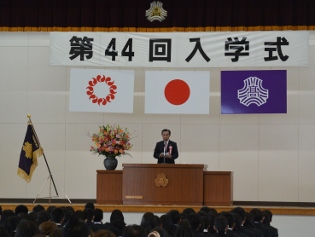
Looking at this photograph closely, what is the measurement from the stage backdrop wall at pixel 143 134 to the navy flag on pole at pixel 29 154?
1.83 m

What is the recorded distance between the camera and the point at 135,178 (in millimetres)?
11562

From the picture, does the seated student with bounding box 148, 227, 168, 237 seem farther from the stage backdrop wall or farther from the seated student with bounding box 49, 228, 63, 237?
the stage backdrop wall

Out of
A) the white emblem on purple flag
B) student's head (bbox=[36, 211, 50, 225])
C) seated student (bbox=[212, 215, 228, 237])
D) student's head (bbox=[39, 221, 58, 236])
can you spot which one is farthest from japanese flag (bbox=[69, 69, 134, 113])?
student's head (bbox=[39, 221, 58, 236])

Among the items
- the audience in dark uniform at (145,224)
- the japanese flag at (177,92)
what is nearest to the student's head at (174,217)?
the audience in dark uniform at (145,224)

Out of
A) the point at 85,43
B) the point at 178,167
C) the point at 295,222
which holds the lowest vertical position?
the point at 295,222

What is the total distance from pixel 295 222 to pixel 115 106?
3.88 meters

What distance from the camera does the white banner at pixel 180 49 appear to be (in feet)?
43.1

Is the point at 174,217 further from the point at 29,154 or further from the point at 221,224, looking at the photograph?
the point at 29,154
